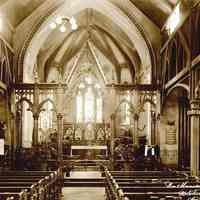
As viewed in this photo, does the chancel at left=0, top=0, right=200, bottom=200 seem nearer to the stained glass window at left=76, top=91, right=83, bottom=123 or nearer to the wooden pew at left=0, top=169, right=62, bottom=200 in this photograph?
the wooden pew at left=0, top=169, right=62, bottom=200

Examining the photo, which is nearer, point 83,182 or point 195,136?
point 195,136

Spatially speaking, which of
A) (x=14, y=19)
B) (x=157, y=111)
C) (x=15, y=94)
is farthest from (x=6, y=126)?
(x=157, y=111)

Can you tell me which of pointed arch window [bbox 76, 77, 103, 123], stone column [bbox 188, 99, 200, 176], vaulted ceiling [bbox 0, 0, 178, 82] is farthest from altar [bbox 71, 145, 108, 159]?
stone column [bbox 188, 99, 200, 176]

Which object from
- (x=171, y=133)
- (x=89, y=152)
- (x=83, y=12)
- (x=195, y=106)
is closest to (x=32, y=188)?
(x=195, y=106)

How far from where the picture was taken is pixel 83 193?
17250mm

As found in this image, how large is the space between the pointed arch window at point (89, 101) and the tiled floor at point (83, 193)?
17.9 meters

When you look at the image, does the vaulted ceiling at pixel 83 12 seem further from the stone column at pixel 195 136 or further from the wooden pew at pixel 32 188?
the wooden pew at pixel 32 188

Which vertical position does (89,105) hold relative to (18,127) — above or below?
above

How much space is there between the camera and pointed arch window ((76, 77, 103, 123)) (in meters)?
36.9

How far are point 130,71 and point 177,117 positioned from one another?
13162 millimetres

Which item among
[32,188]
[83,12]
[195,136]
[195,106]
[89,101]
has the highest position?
[83,12]

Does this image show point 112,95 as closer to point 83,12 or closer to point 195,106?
point 195,106

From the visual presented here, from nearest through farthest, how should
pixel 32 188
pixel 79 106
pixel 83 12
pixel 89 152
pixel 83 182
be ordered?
pixel 32 188 → pixel 83 182 → pixel 83 12 → pixel 89 152 → pixel 79 106

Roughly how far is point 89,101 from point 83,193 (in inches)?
807
